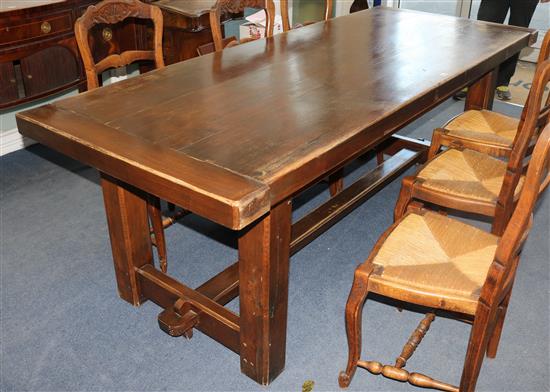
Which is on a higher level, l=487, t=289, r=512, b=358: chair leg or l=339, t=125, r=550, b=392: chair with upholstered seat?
l=339, t=125, r=550, b=392: chair with upholstered seat

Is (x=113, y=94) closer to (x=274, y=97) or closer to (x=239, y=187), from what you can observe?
(x=274, y=97)

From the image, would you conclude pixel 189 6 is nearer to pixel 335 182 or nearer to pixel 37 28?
pixel 37 28

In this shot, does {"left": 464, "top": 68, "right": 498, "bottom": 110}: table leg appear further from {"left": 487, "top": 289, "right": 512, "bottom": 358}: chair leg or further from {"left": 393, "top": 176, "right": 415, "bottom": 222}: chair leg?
{"left": 487, "top": 289, "right": 512, "bottom": 358}: chair leg

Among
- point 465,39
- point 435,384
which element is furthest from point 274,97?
point 465,39

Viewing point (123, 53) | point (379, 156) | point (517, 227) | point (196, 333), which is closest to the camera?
point (517, 227)

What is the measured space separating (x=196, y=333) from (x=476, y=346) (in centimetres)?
98

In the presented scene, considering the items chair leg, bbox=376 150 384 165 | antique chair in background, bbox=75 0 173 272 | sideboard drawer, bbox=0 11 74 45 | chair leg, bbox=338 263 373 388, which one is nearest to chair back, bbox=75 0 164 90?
antique chair in background, bbox=75 0 173 272

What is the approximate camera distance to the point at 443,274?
1.63m

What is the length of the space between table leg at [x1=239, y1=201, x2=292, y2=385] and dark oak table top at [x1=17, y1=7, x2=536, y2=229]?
0.58ft

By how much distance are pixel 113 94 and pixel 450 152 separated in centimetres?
129

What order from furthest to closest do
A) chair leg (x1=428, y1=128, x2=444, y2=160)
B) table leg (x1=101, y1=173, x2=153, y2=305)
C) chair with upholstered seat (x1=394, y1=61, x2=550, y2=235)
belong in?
1. chair leg (x1=428, y1=128, x2=444, y2=160)
2. table leg (x1=101, y1=173, x2=153, y2=305)
3. chair with upholstered seat (x1=394, y1=61, x2=550, y2=235)

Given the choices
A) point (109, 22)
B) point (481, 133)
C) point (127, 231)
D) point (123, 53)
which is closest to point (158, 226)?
point (127, 231)

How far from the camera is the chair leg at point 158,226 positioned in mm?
2287

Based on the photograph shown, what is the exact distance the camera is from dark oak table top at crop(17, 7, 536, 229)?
141 cm
